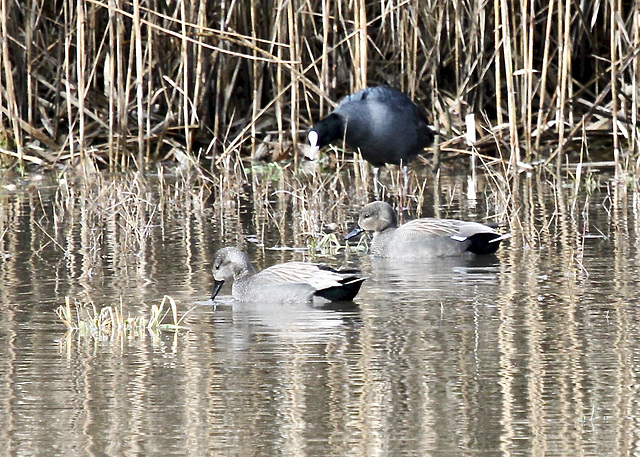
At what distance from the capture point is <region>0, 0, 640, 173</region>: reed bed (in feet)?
40.3

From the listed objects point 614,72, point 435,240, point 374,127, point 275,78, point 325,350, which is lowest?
point 325,350

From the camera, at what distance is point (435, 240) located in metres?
7.93

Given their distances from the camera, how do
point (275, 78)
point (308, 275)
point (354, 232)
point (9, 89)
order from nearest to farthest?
point (308, 275) → point (354, 232) → point (9, 89) → point (275, 78)

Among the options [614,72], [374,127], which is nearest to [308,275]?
[374,127]

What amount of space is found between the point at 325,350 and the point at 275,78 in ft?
29.8

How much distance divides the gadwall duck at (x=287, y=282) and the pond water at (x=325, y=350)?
10cm

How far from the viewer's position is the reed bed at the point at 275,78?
1230cm

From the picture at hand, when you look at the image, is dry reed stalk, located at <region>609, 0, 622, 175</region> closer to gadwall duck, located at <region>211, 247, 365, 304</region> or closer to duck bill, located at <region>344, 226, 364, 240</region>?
duck bill, located at <region>344, 226, 364, 240</region>

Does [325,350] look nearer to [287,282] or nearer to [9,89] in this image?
[287,282]

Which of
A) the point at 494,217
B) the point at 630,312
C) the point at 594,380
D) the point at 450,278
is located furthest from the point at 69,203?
the point at 594,380

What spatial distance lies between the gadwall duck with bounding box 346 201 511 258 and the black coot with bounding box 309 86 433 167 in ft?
9.00

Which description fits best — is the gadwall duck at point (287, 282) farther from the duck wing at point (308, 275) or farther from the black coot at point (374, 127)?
the black coot at point (374, 127)

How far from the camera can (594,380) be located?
15.2 ft

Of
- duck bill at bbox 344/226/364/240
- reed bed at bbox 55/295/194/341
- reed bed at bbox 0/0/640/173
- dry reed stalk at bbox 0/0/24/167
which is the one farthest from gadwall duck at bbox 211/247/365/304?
dry reed stalk at bbox 0/0/24/167
